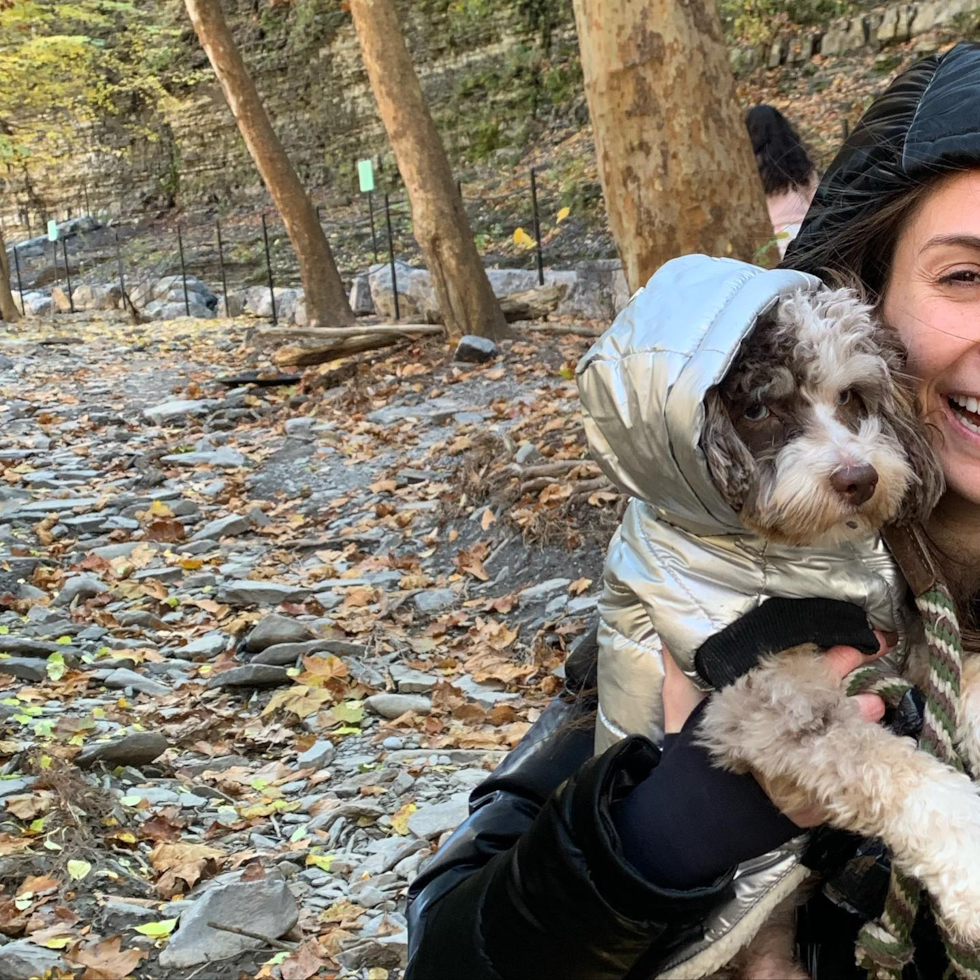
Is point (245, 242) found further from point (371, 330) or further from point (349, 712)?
point (349, 712)

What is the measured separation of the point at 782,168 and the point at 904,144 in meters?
4.62

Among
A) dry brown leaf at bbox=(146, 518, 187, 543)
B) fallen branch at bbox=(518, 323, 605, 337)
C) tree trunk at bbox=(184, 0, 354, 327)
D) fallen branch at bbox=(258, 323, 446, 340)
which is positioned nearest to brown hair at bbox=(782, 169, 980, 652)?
dry brown leaf at bbox=(146, 518, 187, 543)

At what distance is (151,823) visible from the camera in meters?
4.00

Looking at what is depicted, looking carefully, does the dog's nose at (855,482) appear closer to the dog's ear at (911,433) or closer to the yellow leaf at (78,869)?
the dog's ear at (911,433)

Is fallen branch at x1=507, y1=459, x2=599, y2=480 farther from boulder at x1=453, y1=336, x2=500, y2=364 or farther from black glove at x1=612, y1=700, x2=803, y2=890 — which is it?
black glove at x1=612, y1=700, x2=803, y2=890

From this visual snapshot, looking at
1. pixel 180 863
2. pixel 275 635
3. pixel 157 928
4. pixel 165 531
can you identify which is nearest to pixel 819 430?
pixel 157 928

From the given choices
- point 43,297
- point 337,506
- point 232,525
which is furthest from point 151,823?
point 43,297

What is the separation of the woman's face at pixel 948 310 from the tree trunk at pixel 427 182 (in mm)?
10565

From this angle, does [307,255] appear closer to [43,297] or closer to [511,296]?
[511,296]

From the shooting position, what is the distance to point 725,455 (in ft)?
6.95

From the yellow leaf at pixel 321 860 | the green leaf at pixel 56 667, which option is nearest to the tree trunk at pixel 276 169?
the green leaf at pixel 56 667

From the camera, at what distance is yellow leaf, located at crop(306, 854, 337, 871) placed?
153 inches

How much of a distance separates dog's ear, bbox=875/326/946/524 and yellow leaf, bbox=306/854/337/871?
2627 mm

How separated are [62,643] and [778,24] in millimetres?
16244
